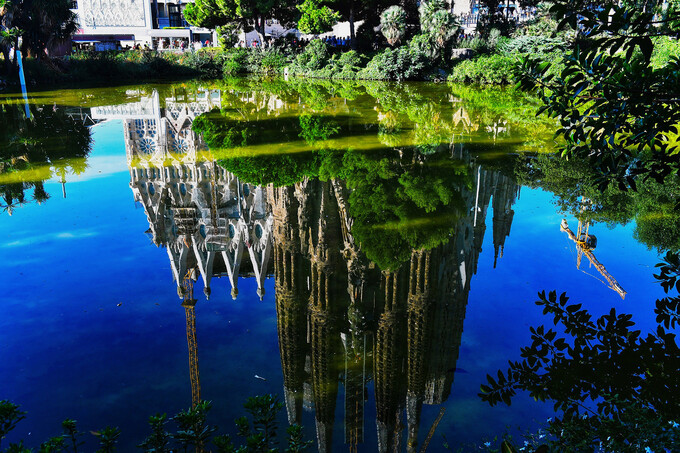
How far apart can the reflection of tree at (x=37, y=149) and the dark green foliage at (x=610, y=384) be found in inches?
424

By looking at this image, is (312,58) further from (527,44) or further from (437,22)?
(527,44)

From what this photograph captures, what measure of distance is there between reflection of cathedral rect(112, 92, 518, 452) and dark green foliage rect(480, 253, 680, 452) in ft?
3.61

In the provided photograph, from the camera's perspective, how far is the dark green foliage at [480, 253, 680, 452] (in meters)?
4.07

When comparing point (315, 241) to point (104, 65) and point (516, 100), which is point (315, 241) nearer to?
point (516, 100)

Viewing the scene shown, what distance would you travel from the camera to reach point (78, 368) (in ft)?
20.1

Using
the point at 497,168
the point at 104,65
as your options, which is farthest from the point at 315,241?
the point at 104,65

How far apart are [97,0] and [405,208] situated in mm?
61674

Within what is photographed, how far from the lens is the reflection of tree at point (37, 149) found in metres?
12.8

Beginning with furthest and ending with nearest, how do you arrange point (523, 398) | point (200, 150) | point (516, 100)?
point (516, 100), point (200, 150), point (523, 398)

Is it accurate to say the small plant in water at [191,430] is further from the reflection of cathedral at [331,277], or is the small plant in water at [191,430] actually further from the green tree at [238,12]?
the green tree at [238,12]

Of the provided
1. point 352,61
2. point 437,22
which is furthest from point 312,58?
point 437,22

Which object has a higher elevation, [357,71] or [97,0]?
[97,0]

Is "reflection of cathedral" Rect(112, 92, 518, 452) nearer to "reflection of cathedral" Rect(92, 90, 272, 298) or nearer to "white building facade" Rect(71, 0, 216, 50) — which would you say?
"reflection of cathedral" Rect(92, 90, 272, 298)

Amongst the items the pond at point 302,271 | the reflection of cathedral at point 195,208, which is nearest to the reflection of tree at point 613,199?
the pond at point 302,271
